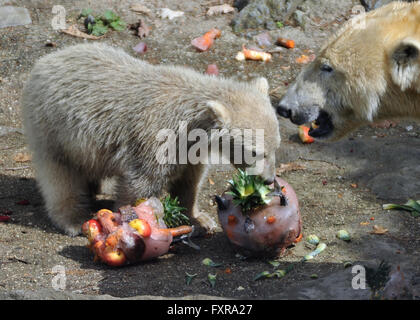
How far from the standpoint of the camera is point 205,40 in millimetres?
9211

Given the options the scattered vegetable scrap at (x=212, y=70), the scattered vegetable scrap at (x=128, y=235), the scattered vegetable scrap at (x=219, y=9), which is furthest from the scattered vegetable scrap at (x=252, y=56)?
the scattered vegetable scrap at (x=128, y=235)

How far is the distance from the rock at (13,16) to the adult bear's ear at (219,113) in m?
5.31

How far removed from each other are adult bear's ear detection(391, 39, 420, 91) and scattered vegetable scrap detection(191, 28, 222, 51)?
16.5ft

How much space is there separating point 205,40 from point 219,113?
159 inches

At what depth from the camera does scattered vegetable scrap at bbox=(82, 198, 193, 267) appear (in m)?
5.05

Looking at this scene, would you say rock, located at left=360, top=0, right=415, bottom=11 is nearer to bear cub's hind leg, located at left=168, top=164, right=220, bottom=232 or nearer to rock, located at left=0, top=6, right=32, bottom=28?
bear cub's hind leg, located at left=168, top=164, right=220, bottom=232

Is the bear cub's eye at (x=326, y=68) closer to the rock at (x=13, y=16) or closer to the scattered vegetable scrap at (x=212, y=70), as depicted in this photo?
the scattered vegetable scrap at (x=212, y=70)

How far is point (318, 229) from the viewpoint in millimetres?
5781

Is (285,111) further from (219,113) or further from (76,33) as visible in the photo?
(76,33)

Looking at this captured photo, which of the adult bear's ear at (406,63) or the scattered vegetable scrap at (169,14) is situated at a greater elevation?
the adult bear's ear at (406,63)

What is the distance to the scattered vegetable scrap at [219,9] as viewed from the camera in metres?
9.93

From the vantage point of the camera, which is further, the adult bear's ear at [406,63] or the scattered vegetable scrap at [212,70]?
the scattered vegetable scrap at [212,70]

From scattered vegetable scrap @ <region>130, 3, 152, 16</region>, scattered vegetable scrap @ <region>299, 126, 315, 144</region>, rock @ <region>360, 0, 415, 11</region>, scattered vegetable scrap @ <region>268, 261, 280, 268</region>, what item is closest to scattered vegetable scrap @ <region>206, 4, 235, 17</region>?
scattered vegetable scrap @ <region>130, 3, 152, 16</region>

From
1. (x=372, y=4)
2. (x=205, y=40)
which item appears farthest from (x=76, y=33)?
(x=372, y=4)
